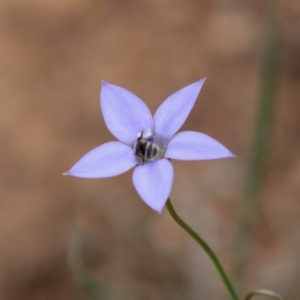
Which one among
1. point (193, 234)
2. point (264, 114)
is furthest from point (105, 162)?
point (264, 114)

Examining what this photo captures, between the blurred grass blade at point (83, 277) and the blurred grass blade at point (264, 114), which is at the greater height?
the blurred grass blade at point (264, 114)

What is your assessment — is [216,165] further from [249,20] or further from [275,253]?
[249,20]

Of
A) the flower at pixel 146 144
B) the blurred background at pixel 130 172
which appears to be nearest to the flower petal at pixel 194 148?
the flower at pixel 146 144

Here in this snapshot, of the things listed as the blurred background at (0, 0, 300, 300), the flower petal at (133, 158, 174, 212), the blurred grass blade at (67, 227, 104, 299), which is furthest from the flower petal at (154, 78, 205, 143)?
the blurred background at (0, 0, 300, 300)

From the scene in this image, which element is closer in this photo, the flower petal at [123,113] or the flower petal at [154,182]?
the flower petal at [154,182]

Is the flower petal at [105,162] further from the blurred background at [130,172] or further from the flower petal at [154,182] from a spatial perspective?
the blurred background at [130,172]

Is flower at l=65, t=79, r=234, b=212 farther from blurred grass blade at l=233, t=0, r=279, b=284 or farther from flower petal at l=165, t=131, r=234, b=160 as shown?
blurred grass blade at l=233, t=0, r=279, b=284

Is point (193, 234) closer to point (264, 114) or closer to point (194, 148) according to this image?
point (194, 148)
